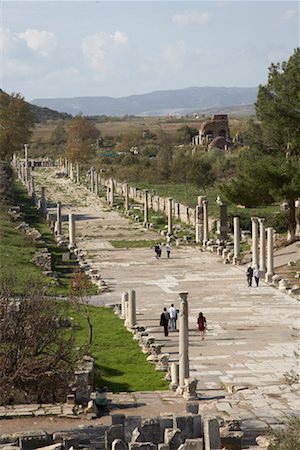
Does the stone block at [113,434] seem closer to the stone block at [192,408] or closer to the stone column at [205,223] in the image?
the stone block at [192,408]

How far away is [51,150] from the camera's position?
136500 millimetres

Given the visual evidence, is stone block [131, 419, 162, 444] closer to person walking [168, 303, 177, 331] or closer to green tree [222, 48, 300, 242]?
person walking [168, 303, 177, 331]

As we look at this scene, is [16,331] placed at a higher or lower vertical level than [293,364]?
higher

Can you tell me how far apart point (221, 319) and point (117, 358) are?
6.18 metres

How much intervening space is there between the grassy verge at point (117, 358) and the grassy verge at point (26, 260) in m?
2.02

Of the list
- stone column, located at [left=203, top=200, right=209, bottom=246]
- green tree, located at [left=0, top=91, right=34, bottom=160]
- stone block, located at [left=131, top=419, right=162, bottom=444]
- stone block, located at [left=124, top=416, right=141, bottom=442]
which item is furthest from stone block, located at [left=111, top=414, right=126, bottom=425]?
green tree, located at [left=0, top=91, right=34, bottom=160]

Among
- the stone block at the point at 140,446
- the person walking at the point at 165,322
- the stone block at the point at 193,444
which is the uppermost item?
the stone block at the point at 140,446

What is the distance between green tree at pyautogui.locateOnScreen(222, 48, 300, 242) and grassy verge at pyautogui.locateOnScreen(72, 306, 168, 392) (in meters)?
15.0

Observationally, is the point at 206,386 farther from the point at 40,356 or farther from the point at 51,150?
the point at 51,150

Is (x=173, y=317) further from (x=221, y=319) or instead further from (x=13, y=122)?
(x=13, y=122)

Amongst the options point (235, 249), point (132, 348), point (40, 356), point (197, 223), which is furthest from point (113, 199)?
point (40, 356)

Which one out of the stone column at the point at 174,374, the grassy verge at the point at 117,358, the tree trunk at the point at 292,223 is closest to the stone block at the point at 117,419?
the grassy verge at the point at 117,358

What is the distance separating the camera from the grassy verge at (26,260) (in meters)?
32.5

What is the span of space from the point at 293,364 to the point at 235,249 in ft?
58.4
